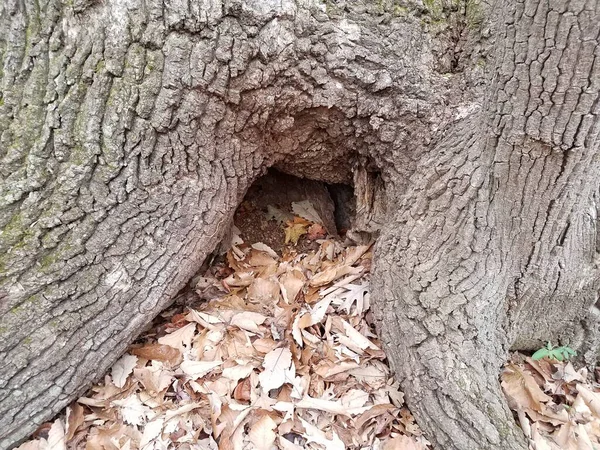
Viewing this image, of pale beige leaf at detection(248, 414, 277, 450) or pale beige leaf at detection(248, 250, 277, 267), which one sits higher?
pale beige leaf at detection(248, 250, 277, 267)

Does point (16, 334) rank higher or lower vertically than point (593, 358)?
lower

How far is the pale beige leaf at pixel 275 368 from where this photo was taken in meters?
2.08

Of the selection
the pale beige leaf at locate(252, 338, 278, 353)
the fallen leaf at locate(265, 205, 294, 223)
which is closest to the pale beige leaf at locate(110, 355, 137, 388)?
the pale beige leaf at locate(252, 338, 278, 353)

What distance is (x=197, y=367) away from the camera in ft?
7.04

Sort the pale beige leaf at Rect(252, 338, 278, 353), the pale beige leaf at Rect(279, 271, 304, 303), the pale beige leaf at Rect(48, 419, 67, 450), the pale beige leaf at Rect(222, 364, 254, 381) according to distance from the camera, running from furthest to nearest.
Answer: the pale beige leaf at Rect(279, 271, 304, 303) → the pale beige leaf at Rect(252, 338, 278, 353) → the pale beige leaf at Rect(222, 364, 254, 381) → the pale beige leaf at Rect(48, 419, 67, 450)

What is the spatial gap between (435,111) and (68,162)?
5.29ft

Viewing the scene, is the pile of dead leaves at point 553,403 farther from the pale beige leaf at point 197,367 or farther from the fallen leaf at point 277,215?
the fallen leaf at point 277,215

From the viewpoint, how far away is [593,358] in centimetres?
244

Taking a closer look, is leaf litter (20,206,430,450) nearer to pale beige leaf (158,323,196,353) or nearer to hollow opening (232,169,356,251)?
pale beige leaf (158,323,196,353)

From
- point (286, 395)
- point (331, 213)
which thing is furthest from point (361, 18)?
point (286, 395)

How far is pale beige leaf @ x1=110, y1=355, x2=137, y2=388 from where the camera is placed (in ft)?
6.95

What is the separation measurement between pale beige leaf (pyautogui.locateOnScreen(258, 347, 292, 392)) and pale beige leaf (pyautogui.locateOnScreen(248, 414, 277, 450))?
15 centimetres

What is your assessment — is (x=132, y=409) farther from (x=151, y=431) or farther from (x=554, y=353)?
(x=554, y=353)

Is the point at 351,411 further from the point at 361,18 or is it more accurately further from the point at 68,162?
the point at 361,18
